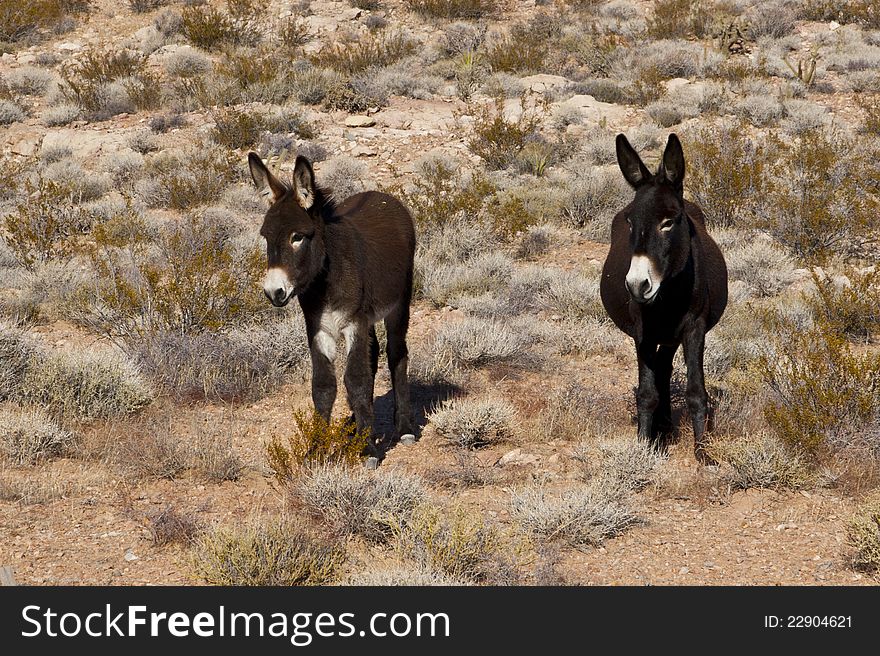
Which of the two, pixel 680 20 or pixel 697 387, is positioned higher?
pixel 680 20

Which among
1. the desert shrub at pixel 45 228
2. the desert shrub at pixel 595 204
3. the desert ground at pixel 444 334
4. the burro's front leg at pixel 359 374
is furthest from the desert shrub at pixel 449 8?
the burro's front leg at pixel 359 374

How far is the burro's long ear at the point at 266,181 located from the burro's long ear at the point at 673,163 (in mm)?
2731

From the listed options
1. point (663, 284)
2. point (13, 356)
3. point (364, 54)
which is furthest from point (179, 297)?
point (364, 54)

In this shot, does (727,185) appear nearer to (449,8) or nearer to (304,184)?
(304,184)

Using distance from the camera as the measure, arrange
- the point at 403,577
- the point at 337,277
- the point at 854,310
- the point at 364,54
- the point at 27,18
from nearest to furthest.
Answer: the point at 403,577, the point at 337,277, the point at 854,310, the point at 364,54, the point at 27,18

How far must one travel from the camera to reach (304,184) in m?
6.21

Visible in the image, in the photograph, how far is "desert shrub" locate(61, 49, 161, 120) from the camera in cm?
2058

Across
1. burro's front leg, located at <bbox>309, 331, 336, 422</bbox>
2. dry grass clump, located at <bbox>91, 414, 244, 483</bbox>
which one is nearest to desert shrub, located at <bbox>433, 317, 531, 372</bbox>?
burro's front leg, located at <bbox>309, 331, 336, 422</bbox>

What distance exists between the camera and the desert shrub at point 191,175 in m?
15.4

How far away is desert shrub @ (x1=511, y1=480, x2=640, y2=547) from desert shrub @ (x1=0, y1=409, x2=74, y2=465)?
3718 millimetres

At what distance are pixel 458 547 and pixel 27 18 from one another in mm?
26855

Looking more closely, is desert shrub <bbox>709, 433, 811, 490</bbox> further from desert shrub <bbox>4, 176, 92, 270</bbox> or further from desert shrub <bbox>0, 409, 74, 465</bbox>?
desert shrub <bbox>4, 176, 92, 270</bbox>

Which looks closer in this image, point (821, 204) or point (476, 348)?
point (476, 348)

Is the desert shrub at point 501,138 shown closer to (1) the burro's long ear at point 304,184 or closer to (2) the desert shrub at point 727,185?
(2) the desert shrub at point 727,185
